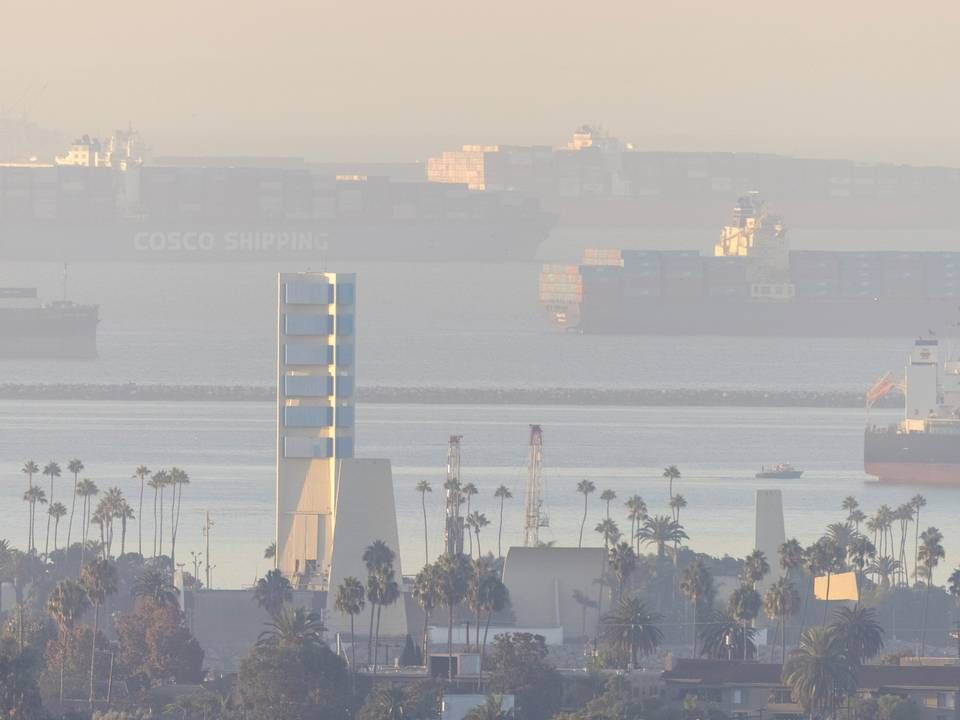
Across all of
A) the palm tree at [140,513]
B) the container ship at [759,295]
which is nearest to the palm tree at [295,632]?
the palm tree at [140,513]

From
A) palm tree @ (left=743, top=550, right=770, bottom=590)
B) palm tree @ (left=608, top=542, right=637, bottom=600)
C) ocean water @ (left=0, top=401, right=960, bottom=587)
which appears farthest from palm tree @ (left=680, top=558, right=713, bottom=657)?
ocean water @ (left=0, top=401, right=960, bottom=587)

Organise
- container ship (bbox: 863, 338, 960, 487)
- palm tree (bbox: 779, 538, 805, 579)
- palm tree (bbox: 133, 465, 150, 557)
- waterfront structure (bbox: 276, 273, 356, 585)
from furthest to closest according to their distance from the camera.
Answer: container ship (bbox: 863, 338, 960, 487) → palm tree (bbox: 133, 465, 150, 557) → waterfront structure (bbox: 276, 273, 356, 585) → palm tree (bbox: 779, 538, 805, 579)

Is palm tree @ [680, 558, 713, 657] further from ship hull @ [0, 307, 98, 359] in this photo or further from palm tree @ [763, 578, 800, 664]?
ship hull @ [0, 307, 98, 359]

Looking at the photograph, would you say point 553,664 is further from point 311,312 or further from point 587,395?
point 587,395

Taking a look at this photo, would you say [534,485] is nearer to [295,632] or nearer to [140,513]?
[140,513]

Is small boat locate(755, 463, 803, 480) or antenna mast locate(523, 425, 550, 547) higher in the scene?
small boat locate(755, 463, 803, 480)

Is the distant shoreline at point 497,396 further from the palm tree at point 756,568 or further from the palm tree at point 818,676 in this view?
the palm tree at point 818,676

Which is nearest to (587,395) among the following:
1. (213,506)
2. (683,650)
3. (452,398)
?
(452,398)
